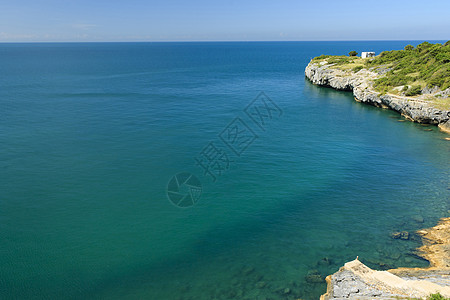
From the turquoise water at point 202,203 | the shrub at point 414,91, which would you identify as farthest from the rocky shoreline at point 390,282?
the shrub at point 414,91

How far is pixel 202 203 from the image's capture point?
131 feet

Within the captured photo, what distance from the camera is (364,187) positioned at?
1708 inches

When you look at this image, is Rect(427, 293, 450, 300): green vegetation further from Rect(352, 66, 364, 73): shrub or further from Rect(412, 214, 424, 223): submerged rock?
Rect(352, 66, 364, 73): shrub

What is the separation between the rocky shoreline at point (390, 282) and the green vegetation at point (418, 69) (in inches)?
2499

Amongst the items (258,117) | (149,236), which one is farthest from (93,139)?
(258,117)

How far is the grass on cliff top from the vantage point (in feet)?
250

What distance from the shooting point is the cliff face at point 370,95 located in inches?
2749

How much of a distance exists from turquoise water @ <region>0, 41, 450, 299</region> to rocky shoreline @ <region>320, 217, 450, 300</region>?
2.04 m

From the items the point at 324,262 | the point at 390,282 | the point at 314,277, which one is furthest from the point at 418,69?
the point at 390,282

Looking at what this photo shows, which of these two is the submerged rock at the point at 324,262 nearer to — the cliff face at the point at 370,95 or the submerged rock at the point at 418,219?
the submerged rock at the point at 418,219

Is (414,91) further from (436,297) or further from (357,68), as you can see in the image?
(436,297)

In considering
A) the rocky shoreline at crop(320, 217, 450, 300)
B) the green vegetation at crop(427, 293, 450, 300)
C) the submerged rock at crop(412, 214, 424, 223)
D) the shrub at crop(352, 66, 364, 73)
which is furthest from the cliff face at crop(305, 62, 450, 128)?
the green vegetation at crop(427, 293, 450, 300)

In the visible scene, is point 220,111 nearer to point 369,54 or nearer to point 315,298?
point 315,298

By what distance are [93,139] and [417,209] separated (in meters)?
55.8
